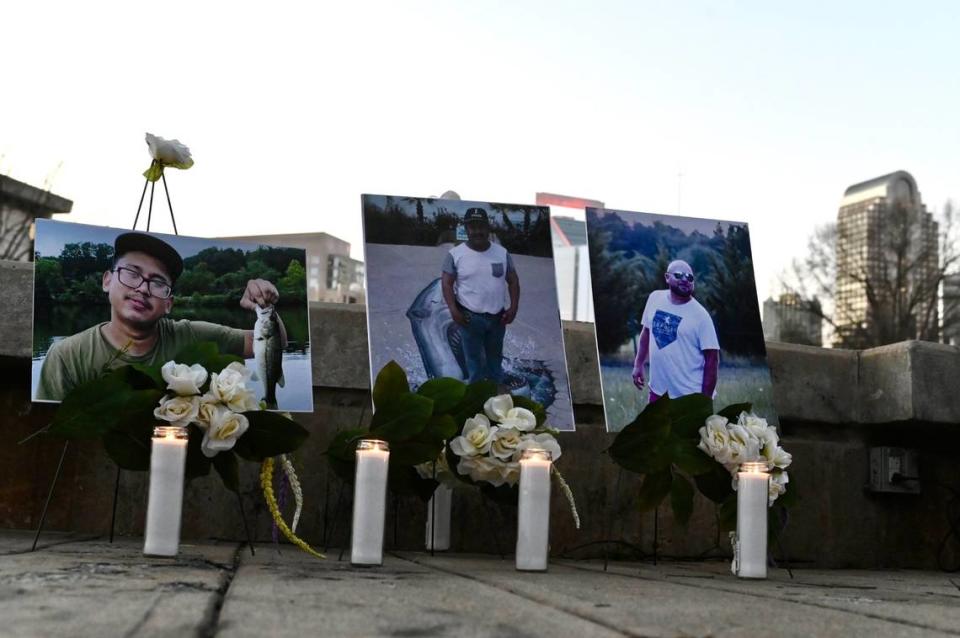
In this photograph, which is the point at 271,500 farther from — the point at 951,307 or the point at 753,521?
the point at 951,307

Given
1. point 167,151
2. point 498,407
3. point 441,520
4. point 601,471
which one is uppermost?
point 167,151

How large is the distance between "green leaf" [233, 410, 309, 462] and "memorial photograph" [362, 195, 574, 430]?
935 mm

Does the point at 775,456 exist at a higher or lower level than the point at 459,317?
lower

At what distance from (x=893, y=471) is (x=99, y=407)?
3826 mm

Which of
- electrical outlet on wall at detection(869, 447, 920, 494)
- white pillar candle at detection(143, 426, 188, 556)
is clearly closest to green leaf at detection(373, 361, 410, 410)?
white pillar candle at detection(143, 426, 188, 556)

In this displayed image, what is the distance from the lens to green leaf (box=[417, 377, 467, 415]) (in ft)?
12.1

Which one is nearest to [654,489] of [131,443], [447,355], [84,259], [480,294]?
[447,355]

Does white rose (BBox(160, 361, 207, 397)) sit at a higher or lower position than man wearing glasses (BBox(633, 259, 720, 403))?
lower

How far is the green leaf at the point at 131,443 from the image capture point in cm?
345

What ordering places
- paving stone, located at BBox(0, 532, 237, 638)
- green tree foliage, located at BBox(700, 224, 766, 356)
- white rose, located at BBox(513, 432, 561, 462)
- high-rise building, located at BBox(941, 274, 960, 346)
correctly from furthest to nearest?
high-rise building, located at BBox(941, 274, 960, 346) < green tree foliage, located at BBox(700, 224, 766, 356) < white rose, located at BBox(513, 432, 561, 462) < paving stone, located at BBox(0, 532, 237, 638)

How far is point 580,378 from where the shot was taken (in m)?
5.16

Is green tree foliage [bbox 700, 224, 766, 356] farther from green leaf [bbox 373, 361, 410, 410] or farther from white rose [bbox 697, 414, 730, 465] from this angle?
green leaf [bbox 373, 361, 410, 410]

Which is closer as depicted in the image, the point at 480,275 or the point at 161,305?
the point at 161,305

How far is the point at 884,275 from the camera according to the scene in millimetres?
30188
